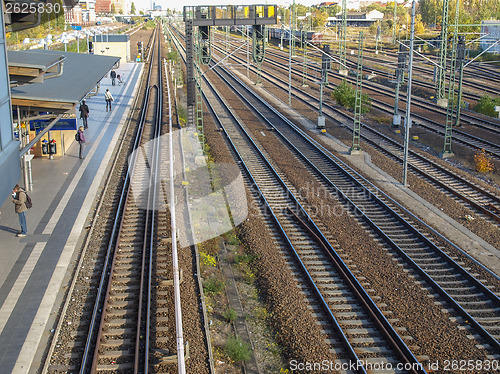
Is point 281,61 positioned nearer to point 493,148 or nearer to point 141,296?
point 493,148

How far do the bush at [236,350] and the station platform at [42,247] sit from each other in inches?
113

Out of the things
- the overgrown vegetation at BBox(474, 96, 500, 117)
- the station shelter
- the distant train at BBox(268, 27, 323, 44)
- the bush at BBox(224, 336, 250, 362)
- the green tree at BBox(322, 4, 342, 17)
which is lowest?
the bush at BBox(224, 336, 250, 362)

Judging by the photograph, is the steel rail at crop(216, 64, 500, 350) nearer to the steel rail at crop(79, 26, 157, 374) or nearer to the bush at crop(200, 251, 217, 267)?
the bush at crop(200, 251, 217, 267)

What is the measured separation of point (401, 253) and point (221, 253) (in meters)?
4.04

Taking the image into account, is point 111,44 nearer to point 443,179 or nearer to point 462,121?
point 462,121

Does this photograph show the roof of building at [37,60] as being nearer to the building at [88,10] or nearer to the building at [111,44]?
the building at [111,44]

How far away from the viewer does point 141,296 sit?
9.80 m

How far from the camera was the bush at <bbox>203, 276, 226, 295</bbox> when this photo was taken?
10.7 m

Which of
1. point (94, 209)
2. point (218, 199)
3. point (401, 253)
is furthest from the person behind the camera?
point (218, 199)

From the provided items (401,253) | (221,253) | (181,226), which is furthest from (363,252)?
(181,226)

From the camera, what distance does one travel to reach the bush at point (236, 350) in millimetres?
8580

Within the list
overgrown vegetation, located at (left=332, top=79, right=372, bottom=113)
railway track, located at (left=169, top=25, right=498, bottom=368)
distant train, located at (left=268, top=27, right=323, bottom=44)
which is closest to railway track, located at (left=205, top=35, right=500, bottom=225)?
railway track, located at (left=169, top=25, right=498, bottom=368)

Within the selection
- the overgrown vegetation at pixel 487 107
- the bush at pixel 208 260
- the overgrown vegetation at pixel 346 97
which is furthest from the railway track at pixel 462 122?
the bush at pixel 208 260

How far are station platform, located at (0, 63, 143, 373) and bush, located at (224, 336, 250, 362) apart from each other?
286 cm
